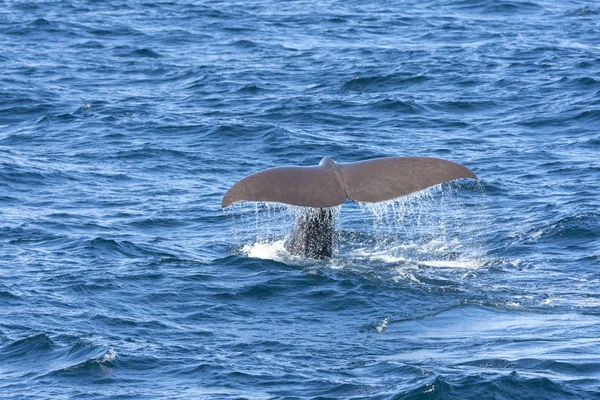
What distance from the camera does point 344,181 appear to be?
12.8 meters

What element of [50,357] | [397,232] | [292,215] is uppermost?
[50,357]

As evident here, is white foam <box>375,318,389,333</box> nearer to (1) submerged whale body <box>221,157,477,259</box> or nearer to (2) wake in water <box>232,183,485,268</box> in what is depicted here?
(1) submerged whale body <box>221,157,477,259</box>

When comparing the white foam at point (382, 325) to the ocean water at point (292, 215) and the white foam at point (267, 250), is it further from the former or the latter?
the white foam at point (267, 250)

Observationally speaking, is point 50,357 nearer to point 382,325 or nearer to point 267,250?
point 382,325

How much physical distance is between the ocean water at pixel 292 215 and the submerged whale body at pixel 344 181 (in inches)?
21.7

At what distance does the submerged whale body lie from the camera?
489 inches

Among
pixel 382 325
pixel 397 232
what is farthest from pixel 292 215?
pixel 382 325

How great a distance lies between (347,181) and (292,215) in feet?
18.1

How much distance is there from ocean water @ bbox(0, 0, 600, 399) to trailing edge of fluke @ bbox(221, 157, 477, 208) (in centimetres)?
55

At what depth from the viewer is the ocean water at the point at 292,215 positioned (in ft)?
38.3

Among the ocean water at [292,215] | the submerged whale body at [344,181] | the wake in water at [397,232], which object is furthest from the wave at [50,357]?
the wake in water at [397,232]

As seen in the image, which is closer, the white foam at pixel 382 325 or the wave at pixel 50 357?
the wave at pixel 50 357

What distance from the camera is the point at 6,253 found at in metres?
16.2

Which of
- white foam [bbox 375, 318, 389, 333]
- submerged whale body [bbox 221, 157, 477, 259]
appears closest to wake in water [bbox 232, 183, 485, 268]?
submerged whale body [bbox 221, 157, 477, 259]
